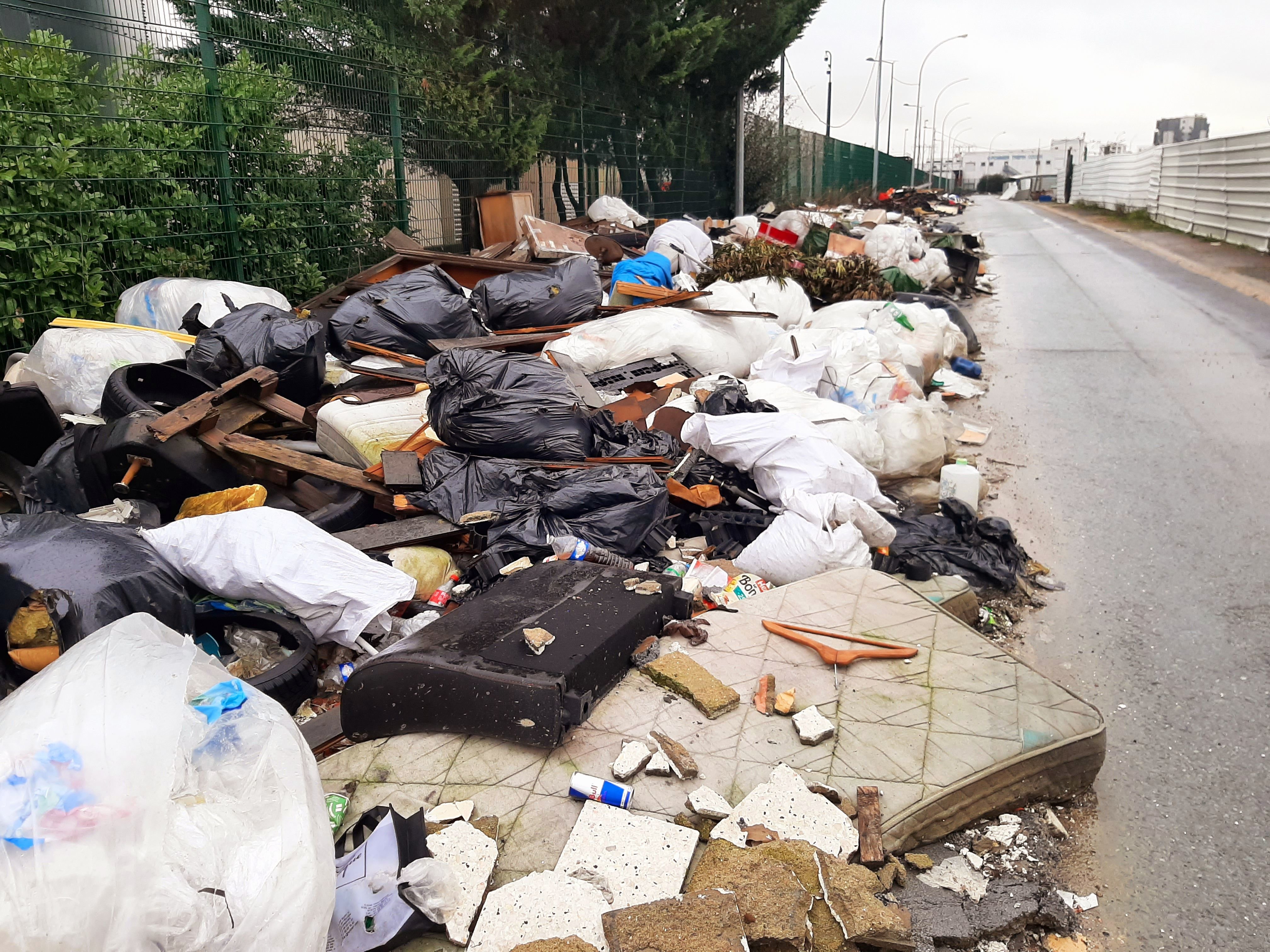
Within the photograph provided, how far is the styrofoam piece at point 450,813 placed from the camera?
211 centimetres

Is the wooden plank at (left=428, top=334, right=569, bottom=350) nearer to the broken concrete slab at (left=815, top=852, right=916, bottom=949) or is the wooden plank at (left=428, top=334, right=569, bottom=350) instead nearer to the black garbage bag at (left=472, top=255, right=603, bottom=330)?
the black garbage bag at (left=472, top=255, right=603, bottom=330)

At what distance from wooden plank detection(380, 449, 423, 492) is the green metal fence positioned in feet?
8.03

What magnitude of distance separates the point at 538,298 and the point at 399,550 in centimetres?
303

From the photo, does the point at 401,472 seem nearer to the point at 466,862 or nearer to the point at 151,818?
the point at 466,862

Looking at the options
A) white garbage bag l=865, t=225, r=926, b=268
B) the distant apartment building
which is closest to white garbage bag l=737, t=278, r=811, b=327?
white garbage bag l=865, t=225, r=926, b=268

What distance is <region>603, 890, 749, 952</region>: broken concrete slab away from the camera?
5.50ft

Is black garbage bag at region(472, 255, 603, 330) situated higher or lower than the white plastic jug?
higher

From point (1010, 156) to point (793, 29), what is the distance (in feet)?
342

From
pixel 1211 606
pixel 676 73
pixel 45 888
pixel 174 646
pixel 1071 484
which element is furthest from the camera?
pixel 676 73

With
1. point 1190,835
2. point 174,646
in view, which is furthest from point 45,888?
point 1190,835

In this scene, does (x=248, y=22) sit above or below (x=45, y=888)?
above

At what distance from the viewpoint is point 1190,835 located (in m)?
2.39

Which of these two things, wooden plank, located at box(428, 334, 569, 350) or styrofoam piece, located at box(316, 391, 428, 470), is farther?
wooden plank, located at box(428, 334, 569, 350)

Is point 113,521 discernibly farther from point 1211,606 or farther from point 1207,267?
point 1207,267
